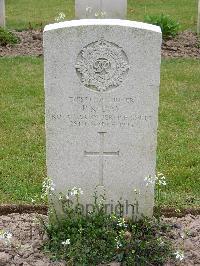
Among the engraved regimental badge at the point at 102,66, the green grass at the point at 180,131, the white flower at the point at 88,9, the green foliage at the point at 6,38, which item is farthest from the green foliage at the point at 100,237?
the white flower at the point at 88,9

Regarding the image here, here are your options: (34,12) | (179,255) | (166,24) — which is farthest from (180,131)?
(34,12)

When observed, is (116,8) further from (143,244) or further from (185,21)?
(143,244)

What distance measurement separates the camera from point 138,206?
179 inches

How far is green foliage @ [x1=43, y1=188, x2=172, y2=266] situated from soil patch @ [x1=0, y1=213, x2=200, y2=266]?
84mm

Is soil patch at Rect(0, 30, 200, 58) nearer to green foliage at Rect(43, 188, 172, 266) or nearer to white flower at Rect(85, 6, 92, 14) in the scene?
white flower at Rect(85, 6, 92, 14)

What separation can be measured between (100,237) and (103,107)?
0.91 metres

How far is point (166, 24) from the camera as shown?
1080 cm

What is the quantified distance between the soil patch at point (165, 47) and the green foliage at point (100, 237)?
597cm

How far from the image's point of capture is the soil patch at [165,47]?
10.2m

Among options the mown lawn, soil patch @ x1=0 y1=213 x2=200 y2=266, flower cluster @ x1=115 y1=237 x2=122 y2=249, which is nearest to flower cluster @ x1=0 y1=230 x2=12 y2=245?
soil patch @ x1=0 y1=213 x2=200 y2=266

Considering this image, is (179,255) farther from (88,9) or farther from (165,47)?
(88,9)

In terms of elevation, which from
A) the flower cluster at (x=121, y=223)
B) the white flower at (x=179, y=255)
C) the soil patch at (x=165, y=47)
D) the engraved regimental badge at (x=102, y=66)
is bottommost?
the white flower at (x=179, y=255)

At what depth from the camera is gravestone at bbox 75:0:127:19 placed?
1164cm

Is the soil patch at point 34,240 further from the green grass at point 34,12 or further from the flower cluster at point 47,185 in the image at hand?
the green grass at point 34,12
